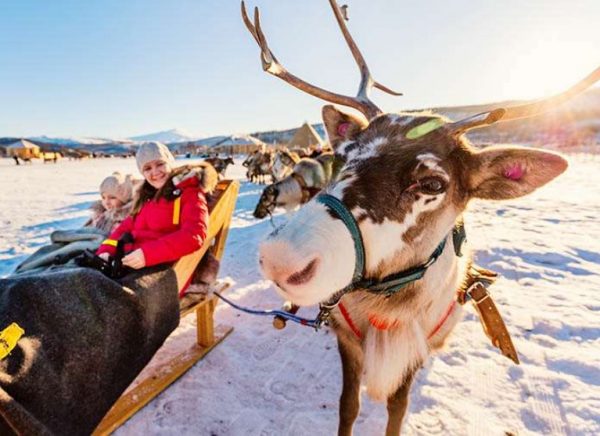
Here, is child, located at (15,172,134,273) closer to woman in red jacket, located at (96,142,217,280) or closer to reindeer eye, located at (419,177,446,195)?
woman in red jacket, located at (96,142,217,280)

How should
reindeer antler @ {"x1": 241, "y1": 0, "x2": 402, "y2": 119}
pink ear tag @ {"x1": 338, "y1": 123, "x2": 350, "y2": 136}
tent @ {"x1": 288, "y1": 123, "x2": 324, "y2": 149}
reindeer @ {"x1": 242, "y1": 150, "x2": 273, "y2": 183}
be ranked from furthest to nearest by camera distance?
tent @ {"x1": 288, "y1": 123, "x2": 324, "y2": 149} → reindeer @ {"x1": 242, "y1": 150, "x2": 273, "y2": 183} → reindeer antler @ {"x1": 241, "y1": 0, "x2": 402, "y2": 119} → pink ear tag @ {"x1": 338, "y1": 123, "x2": 350, "y2": 136}

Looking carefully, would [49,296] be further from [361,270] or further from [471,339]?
[471,339]

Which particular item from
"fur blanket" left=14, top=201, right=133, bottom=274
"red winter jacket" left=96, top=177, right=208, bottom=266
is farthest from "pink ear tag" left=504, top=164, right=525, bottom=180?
"fur blanket" left=14, top=201, right=133, bottom=274

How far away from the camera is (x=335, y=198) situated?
1.27 meters

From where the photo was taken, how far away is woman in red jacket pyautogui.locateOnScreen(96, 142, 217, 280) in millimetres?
2287

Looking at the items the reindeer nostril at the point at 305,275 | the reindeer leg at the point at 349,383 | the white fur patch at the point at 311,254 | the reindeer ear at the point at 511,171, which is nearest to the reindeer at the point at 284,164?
the reindeer leg at the point at 349,383

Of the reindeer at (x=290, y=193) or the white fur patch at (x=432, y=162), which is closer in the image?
the white fur patch at (x=432, y=162)

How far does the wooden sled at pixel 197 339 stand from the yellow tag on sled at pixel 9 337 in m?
0.92

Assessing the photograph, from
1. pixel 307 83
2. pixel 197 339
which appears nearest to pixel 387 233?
pixel 307 83

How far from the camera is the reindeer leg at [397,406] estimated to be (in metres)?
1.92

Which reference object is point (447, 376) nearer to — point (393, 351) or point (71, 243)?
point (393, 351)

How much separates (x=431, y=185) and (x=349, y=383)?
1.36 m

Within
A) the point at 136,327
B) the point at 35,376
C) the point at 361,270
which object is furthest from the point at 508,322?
the point at 35,376

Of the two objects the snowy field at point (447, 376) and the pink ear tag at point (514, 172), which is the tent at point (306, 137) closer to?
the snowy field at point (447, 376)
